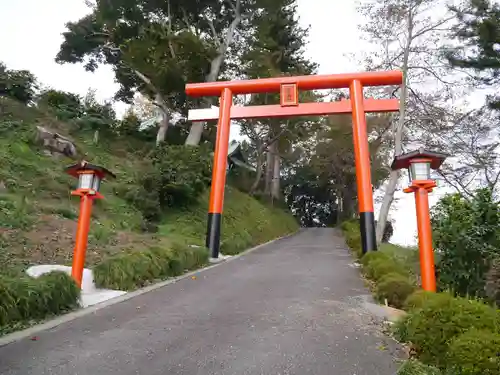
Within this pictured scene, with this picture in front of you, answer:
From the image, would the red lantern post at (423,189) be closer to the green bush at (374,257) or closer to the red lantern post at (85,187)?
the green bush at (374,257)

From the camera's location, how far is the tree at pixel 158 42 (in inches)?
663

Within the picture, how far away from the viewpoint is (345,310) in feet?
17.2

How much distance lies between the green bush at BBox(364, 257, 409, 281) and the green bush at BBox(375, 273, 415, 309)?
93cm

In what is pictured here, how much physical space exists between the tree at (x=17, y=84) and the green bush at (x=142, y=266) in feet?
34.3

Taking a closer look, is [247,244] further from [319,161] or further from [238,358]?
[319,161]

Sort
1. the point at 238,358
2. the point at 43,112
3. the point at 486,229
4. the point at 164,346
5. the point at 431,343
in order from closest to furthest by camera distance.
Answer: the point at 431,343
the point at 238,358
the point at 164,346
the point at 486,229
the point at 43,112

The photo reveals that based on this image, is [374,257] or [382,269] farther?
[374,257]

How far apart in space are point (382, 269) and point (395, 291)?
1.43 meters

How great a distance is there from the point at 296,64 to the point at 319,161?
323 inches

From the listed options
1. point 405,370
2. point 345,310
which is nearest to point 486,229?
point 345,310

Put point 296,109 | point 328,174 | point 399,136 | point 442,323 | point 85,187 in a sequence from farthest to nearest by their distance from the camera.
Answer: point 328,174 → point 399,136 → point 296,109 → point 85,187 → point 442,323

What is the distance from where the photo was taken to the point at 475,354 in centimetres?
264

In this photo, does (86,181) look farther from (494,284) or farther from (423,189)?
(494,284)

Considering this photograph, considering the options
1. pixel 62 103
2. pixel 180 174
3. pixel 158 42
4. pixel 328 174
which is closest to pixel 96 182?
pixel 180 174
